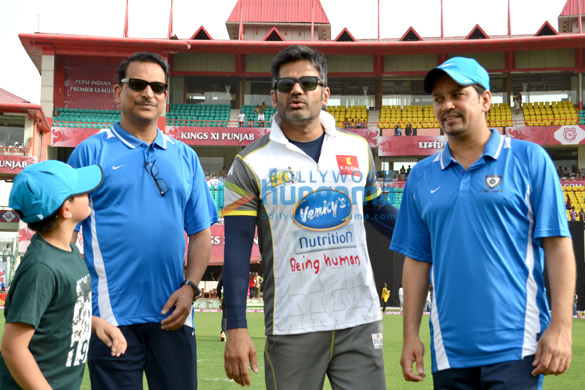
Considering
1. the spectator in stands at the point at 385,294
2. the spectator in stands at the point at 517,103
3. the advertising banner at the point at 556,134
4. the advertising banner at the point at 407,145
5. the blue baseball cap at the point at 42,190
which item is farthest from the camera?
the spectator in stands at the point at 517,103

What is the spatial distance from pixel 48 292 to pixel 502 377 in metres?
1.85

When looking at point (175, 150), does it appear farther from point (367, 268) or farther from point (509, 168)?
point (509, 168)

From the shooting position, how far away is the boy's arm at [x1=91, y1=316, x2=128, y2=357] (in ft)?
10.4

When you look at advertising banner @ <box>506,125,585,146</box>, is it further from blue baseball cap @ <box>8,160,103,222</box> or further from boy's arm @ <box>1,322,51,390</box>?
boy's arm @ <box>1,322,51,390</box>

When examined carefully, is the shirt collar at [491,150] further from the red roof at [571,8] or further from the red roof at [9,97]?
the red roof at [571,8]

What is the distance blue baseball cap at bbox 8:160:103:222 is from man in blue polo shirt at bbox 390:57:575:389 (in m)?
1.62

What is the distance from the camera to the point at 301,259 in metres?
3.30

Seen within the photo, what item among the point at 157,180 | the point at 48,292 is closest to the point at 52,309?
the point at 48,292

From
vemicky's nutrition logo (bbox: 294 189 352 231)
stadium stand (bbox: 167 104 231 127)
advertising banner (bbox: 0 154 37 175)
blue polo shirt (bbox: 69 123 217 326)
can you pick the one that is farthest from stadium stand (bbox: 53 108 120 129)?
vemicky's nutrition logo (bbox: 294 189 352 231)

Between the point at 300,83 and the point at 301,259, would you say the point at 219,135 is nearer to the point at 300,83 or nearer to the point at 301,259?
the point at 300,83

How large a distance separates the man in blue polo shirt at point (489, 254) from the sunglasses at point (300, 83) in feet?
1.91

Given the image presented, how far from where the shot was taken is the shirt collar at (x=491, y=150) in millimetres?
3037

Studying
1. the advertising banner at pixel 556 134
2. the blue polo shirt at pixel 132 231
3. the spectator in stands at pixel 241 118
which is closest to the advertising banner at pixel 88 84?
the spectator in stands at pixel 241 118

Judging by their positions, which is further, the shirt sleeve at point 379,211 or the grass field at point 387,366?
the grass field at point 387,366
